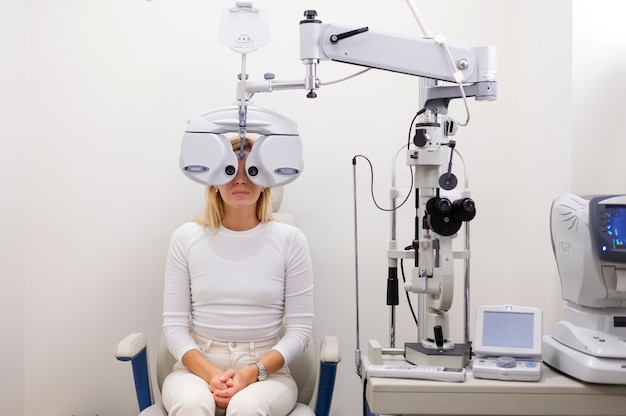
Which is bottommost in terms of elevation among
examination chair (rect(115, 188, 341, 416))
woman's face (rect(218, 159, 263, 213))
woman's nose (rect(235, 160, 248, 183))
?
examination chair (rect(115, 188, 341, 416))

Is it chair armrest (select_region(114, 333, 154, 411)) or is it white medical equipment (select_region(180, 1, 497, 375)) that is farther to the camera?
chair armrest (select_region(114, 333, 154, 411))

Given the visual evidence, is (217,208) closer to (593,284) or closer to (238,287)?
(238,287)

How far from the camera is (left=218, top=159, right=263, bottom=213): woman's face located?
2.35 metres

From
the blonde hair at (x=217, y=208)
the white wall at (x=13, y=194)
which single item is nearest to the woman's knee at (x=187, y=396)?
the blonde hair at (x=217, y=208)

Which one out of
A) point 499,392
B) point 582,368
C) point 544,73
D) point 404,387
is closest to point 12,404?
point 404,387

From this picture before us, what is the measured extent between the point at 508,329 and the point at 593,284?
264 mm

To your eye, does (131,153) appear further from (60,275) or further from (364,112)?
(364,112)

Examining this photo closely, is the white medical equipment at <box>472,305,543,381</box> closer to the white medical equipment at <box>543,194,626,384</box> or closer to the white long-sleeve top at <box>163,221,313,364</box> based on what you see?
the white medical equipment at <box>543,194,626,384</box>

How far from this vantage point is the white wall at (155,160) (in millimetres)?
2945

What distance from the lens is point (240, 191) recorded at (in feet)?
7.72

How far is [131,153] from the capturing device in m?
2.95

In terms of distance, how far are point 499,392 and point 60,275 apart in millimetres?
1796

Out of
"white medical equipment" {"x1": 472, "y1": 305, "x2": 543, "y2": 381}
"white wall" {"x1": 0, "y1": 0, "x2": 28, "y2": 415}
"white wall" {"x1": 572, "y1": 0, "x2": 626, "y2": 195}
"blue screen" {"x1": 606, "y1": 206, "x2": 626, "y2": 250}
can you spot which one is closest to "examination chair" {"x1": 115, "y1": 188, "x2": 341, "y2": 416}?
"white medical equipment" {"x1": 472, "y1": 305, "x2": 543, "y2": 381}

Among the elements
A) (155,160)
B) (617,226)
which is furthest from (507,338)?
(155,160)
